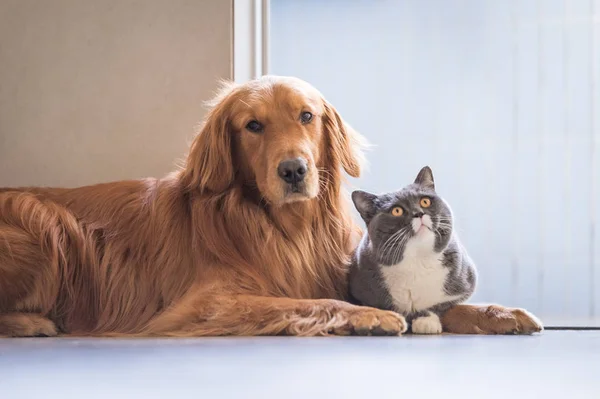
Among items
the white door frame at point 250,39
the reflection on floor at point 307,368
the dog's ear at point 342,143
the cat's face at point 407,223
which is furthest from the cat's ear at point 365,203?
the white door frame at point 250,39

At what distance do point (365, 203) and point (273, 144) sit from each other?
29 centimetres

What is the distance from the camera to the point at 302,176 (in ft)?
7.39

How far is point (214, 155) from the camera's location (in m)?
2.43

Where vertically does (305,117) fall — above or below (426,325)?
above

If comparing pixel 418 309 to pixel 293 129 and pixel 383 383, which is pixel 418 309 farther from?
pixel 383 383

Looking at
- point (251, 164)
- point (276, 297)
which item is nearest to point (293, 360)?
point (276, 297)

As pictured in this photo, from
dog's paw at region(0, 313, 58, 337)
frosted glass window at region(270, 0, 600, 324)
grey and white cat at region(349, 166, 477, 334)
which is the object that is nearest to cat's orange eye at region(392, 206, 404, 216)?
grey and white cat at region(349, 166, 477, 334)

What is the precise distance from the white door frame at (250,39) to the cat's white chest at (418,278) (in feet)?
3.59

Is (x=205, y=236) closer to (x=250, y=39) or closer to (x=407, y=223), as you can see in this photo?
(x=407, y=223)

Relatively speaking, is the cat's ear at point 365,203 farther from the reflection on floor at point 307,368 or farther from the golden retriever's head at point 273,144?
the reflection on floor at point 307,368

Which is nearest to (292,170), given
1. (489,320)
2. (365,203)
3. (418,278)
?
(365,203)

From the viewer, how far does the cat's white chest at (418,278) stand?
86.7 inches

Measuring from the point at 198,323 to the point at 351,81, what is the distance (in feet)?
5.47

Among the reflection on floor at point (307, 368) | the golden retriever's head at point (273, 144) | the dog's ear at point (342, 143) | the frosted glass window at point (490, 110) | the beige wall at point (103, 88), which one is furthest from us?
the frosted glass window at point (490, 110)
